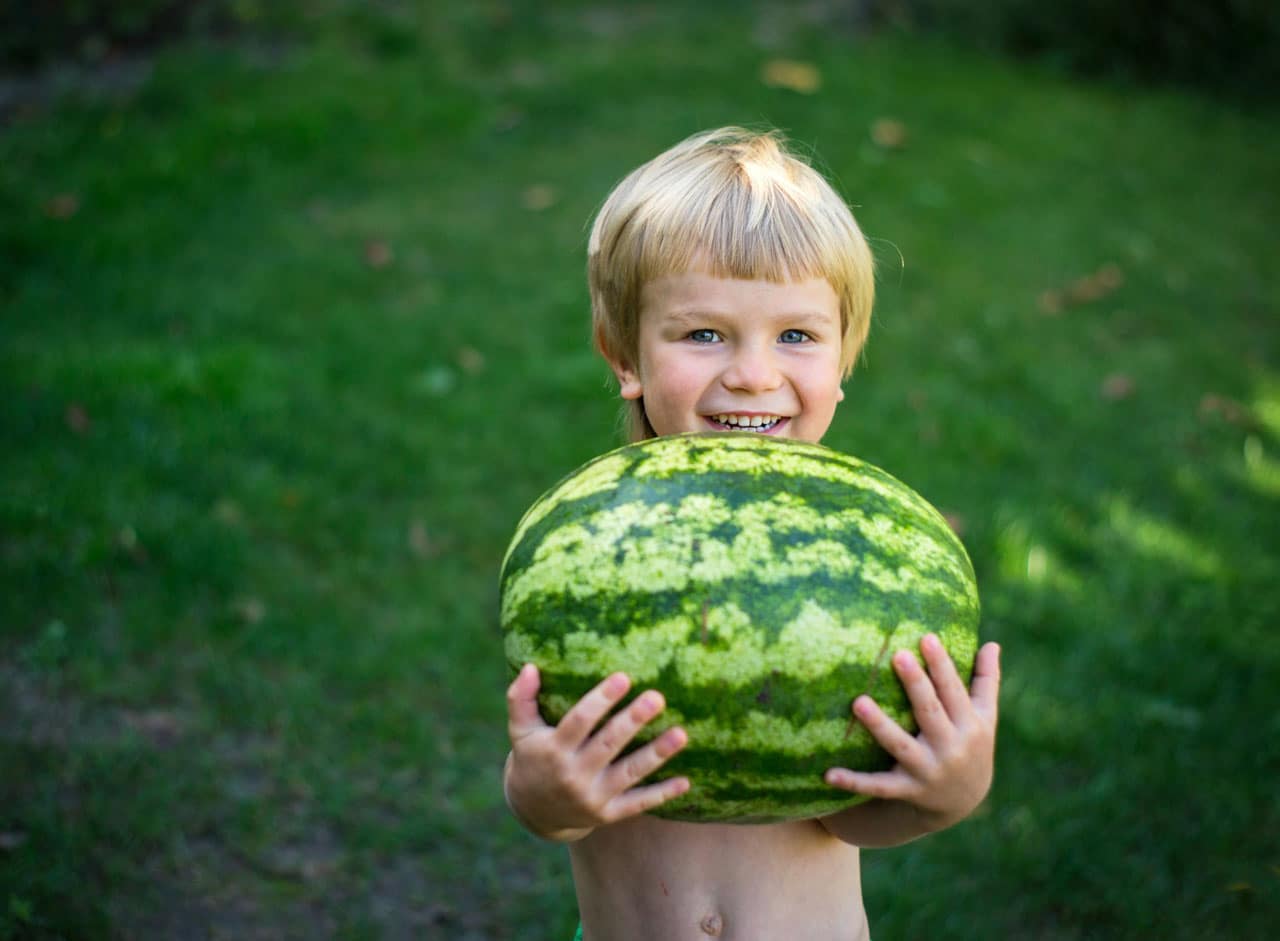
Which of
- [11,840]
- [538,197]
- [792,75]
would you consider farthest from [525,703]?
[792,75]

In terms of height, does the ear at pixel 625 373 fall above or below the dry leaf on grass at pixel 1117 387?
above

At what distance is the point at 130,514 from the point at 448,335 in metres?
2.33

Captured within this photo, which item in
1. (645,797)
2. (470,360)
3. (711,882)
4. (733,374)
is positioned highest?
(733,374)

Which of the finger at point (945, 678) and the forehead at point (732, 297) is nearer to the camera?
the finger at point (945, 678)

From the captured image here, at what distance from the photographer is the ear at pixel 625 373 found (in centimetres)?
282

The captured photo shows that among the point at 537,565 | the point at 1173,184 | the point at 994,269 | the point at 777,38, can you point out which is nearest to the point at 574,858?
the point at 537,565

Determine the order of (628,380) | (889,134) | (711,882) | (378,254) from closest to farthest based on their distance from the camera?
(711,882) < (628,380) < (378,254) < (889,134)

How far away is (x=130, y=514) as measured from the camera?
4992mm

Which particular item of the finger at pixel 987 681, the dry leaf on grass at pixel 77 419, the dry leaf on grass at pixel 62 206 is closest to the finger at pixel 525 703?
the finger at pixel 987 681

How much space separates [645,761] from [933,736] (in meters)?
0.48

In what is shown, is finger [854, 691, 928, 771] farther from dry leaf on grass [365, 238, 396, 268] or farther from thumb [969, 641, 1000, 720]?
dry leaf on grass [365, 238, 396, 268]

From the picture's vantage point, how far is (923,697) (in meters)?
2.01

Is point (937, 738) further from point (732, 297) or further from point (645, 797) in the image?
point (732, 297)

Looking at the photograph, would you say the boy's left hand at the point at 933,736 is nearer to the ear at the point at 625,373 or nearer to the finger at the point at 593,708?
the finger at the point at 593,708
